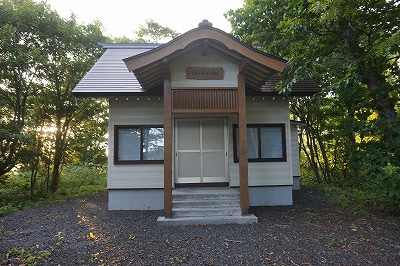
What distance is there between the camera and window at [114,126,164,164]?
694cm

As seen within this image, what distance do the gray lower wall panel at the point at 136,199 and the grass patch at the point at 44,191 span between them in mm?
3131

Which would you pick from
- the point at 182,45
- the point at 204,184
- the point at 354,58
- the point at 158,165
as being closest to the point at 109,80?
the point at 158,165

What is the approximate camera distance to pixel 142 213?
20.9 ft

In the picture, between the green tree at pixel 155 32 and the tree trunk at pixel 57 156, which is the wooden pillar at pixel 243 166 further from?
the green tree at pixel 155 32

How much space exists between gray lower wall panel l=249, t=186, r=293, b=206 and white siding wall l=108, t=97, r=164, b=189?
8.59 feet

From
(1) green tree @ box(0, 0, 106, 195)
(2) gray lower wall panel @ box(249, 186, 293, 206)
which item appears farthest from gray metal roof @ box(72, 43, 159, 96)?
(2) gray lower wall panel @ box(249, 186, 293, 206)

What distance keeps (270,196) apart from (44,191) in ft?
27.2

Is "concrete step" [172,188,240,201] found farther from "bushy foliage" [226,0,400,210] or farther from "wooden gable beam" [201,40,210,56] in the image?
"wooden gable beam" [201,40,210,56]

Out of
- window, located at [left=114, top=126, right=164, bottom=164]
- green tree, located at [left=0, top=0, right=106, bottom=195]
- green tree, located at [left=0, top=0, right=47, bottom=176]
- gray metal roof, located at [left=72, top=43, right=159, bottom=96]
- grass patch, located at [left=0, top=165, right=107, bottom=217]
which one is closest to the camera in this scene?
gray metal roof, located at [left=72, top=43, right=159, bottom=96]

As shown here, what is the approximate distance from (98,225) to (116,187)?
5.23ft

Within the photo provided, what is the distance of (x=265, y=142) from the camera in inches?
284

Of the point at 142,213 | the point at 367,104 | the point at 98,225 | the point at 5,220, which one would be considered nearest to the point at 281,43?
the point at 367,104

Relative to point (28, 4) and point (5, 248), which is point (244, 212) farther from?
point (28, 4)

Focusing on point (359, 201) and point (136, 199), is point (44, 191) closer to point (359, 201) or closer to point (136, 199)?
point (136, 199)
